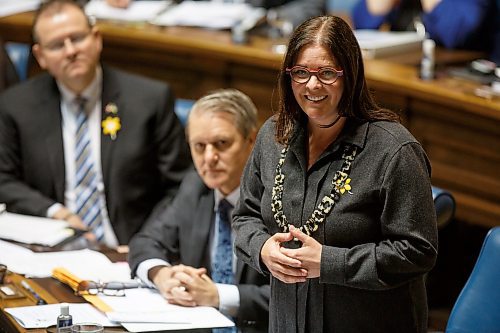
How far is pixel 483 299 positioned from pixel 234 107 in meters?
1.02

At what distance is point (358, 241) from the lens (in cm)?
239

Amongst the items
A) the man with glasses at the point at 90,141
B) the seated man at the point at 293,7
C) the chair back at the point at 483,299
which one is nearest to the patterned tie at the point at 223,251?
the chair back at the point at 483,299

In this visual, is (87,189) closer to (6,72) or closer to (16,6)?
(6,72)

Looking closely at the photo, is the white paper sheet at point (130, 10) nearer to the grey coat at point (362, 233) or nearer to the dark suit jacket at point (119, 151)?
the dark suit jacket at point (119, 151)

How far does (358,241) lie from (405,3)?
11.9ft

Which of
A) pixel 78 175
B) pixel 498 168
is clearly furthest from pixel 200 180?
pixel 498 168

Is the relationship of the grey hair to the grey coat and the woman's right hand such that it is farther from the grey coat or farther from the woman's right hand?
the woman's right hand

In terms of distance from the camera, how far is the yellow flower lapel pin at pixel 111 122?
4.25m

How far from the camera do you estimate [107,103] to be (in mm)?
4281

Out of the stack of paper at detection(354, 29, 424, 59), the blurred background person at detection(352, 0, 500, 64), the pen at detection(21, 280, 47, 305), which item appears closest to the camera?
the pen at detection(21, 280, 47, 305)

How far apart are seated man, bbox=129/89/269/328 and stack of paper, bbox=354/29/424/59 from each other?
1.71m

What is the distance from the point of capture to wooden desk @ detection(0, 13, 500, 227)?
4266 millimetres

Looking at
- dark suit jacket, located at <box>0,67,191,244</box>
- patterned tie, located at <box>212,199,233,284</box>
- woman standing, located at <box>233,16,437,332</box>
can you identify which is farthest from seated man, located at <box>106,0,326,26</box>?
woman standing, located at <box>233,16,437,332</box>

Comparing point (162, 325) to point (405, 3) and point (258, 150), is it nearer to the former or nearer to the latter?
point (258, 150)
